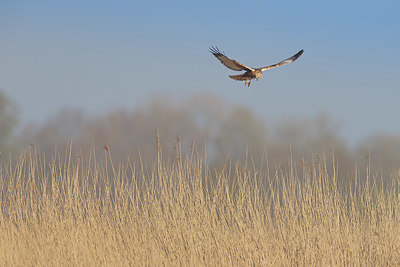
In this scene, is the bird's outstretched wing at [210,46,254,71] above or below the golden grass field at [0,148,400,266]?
above

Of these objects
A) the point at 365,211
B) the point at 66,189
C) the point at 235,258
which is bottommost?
the point at 235,258

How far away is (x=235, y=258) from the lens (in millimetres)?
5020

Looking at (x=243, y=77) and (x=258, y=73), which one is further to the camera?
(x=243, y=77)

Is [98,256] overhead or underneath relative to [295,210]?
underneath

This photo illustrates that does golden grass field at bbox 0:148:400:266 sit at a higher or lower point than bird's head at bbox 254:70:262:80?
lower

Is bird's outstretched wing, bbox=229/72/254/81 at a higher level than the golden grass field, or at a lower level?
higher

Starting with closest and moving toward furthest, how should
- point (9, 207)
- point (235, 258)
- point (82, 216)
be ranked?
point (235, 258) < point (82, 216) < point (9, 207)

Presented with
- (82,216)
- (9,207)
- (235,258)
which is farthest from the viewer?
(9,207)

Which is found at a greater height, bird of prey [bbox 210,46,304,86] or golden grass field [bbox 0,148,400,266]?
bird of prey [bbox 210,46,304,86]

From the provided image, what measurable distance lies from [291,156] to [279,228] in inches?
32.2

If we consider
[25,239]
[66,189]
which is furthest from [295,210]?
[25,239]

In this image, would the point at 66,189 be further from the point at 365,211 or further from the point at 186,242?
the point at 365,211

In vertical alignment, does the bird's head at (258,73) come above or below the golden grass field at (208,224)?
above

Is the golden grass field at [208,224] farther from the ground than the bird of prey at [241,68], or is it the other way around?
the bird of prey at [241,68]
